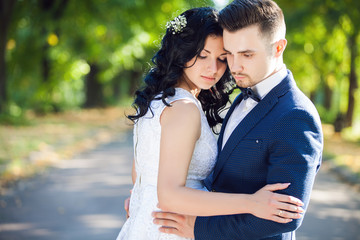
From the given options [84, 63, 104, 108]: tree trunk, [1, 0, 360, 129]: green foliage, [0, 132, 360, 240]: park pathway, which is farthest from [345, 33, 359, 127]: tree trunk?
[84, 63, 104, 108]: tree trunk

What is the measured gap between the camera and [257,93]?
230 cm

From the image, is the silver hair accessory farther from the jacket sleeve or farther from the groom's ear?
the jacket sleeve

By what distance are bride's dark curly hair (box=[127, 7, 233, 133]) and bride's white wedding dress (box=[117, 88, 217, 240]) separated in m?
0.07

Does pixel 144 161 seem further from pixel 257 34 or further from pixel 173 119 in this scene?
pixel 257 34

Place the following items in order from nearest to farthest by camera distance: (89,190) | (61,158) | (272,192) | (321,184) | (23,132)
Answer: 1. (272,192)
2. (89,190)
3. (321,184)
4. (61,158)
5. (23,132)

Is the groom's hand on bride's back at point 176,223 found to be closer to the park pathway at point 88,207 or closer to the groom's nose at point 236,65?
the groom's nose at point 236,65

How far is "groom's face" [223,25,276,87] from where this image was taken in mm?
2189

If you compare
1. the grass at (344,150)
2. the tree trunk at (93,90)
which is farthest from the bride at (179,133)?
the tree trunk at (93,90)

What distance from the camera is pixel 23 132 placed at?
1360 cm

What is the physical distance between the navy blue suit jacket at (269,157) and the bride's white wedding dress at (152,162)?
0.17 metres

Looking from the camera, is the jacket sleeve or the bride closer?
the jacket sleeve

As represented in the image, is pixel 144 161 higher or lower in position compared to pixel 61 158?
lower

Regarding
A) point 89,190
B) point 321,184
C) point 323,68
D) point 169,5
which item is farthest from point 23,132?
point 323,68

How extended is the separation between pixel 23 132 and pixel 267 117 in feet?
41.9
